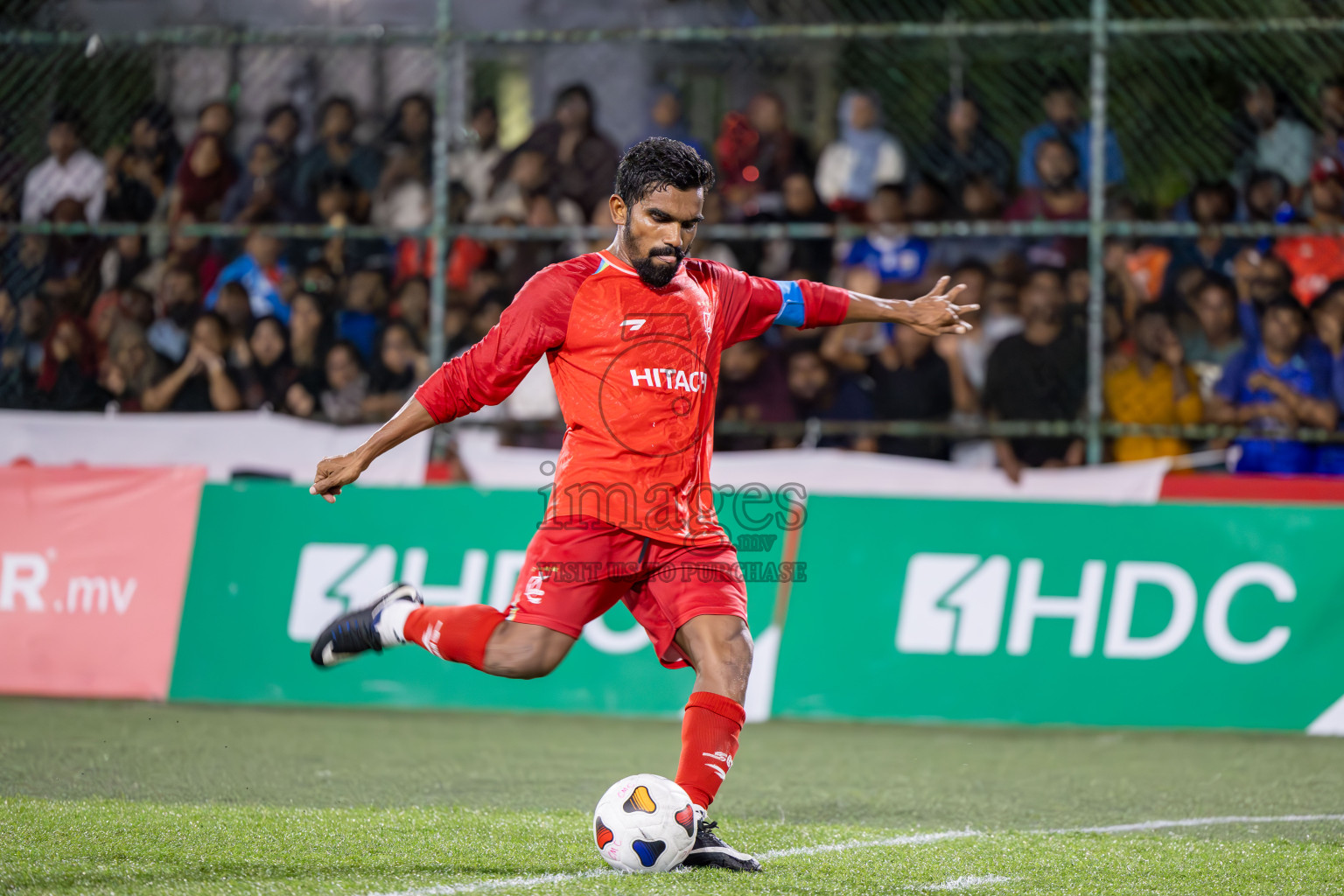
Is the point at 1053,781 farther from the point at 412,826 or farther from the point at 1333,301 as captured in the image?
the point at 1333,301

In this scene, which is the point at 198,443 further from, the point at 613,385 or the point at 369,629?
the point at 613,385

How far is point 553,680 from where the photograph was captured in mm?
8469

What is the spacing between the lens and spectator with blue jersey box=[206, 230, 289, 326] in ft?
34.3

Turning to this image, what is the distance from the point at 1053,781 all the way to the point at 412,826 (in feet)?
9.40

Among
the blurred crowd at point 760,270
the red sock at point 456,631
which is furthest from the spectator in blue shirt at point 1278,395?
the red sock at point 456,631

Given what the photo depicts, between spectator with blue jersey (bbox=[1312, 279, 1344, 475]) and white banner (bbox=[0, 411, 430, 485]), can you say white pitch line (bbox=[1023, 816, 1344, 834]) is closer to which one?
spectator with blue jersey (bbox=[1312, 279, 1344, 475])

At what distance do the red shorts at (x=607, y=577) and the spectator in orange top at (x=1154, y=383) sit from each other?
5.33 m

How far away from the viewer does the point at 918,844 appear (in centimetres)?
512

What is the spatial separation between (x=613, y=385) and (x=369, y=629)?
1124 millimetres

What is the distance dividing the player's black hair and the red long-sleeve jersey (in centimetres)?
26

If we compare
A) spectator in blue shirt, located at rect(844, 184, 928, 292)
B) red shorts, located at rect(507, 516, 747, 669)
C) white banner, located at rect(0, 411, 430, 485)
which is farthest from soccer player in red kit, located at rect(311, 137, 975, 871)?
spectator in blue shirt, located at rect(844, 184, 928, 292)

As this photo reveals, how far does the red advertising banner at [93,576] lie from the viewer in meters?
8.70

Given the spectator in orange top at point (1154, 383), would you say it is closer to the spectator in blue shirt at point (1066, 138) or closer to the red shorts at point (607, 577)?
the spectator in blue shirt at point (1066, 138)

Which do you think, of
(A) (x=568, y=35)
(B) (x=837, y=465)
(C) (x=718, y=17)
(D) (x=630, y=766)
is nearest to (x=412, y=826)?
(D) (x=630, y=766)
